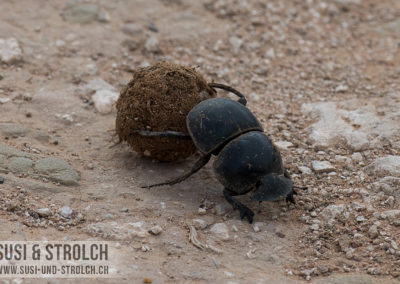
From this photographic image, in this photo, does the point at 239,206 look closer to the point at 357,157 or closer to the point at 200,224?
the point at 200,224

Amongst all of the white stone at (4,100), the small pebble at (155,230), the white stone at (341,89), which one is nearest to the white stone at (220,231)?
the small pebble at (155,230)

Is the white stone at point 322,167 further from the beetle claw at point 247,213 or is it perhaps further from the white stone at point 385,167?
the beetle claw at point 247,213

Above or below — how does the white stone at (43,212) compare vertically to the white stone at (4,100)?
above

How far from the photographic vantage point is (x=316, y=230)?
354 centimetres

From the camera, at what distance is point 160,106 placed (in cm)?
396

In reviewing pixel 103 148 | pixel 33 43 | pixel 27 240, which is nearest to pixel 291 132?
pixel 103 148

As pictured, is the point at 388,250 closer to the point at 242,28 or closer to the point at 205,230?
the point at 205,230

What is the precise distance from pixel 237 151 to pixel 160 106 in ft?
2.47

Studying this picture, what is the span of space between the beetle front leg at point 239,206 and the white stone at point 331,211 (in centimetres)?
52

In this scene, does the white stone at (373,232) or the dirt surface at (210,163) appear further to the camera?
the white stone at (373,232)

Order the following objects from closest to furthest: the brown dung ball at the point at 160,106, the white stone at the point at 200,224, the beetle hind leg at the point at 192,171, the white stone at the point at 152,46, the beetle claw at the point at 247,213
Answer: the white stone at the point at 200,224
the beetle claw at the point at 247,213
the beetle hind leg at the point at 192,171
the brown dung ball at the point at 160,106
the white stone at the point at 152,46

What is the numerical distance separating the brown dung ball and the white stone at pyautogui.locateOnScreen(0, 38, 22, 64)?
77.8 inches

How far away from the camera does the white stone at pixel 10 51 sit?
550 centimetres

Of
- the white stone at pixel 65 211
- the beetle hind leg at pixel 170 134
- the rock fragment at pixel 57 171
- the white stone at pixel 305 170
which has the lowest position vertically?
the rock fragment at pixel 57 171
